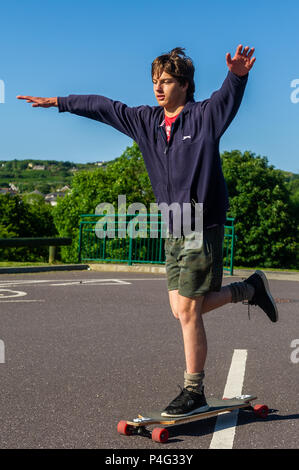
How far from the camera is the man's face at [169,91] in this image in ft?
11.6

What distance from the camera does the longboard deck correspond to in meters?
3.13

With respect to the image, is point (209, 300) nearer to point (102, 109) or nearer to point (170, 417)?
point (170, 417)

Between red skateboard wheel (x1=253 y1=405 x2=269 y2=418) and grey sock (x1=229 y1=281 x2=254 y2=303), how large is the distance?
657mm

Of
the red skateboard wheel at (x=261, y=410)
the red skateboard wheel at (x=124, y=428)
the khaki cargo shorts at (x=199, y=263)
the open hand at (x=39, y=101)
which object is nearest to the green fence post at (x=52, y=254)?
the open hand at (x=39, y=101)

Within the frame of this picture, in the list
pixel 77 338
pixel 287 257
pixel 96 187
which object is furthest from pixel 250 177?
pixel 77 338

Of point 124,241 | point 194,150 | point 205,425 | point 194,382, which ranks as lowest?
point 205,425

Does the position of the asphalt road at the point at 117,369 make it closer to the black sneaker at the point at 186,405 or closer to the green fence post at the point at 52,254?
the black sneaker at the point at 186,405

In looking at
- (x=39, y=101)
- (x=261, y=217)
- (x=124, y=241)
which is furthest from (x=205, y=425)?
(x=261, y=217)

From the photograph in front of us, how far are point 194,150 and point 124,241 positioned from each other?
1316 centimetres

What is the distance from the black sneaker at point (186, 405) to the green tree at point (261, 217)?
42.5 metres

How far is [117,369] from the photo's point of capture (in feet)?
15.4

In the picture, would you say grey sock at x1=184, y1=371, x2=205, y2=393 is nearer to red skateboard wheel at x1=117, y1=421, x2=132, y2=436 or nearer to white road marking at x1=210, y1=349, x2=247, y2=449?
white road marking at x1=210, y1=349, x2=247, y2=449
